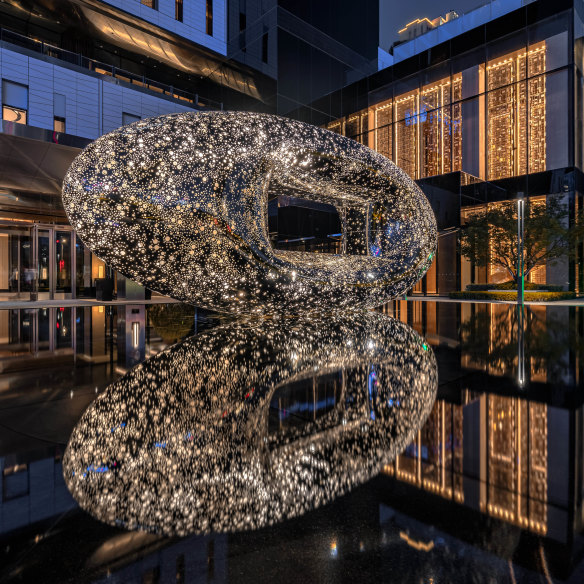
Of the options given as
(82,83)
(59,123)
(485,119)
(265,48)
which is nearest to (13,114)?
(59,123)

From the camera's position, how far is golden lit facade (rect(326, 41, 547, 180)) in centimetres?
2112

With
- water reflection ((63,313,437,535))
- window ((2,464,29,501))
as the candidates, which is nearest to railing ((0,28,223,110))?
water reflection ((63,313,437,535))

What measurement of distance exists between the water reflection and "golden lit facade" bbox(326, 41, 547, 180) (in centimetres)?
2193

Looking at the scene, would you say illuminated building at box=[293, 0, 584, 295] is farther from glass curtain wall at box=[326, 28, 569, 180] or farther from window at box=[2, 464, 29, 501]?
window at box=[2, 464, 29, 501]

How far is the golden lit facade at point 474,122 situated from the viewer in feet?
69.3

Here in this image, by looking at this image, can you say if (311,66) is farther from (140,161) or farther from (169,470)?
(169,470)

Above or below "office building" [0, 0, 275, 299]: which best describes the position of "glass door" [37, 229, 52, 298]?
below

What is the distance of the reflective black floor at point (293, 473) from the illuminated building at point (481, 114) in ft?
59.2

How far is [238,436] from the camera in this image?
7.91ft

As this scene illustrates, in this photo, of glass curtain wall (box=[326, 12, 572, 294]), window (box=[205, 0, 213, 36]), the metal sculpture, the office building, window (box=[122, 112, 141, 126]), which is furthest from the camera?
window (box=[205, 0, 213, 36])

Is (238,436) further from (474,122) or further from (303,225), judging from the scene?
(474,122)

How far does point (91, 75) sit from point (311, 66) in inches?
475

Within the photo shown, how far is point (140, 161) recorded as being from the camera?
4.70 metres

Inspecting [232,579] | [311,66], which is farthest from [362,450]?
[311,66]
